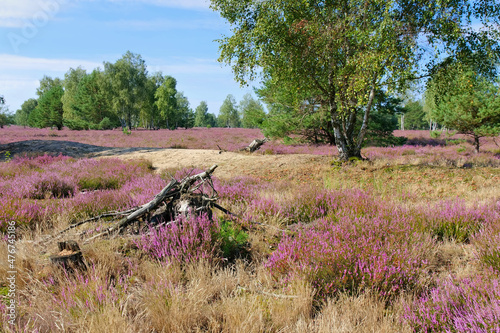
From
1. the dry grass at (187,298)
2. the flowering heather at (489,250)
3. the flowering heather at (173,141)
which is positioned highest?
the flowering heather at (173,141)

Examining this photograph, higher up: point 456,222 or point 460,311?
point 456,222

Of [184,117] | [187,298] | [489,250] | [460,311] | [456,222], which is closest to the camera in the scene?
[460,311]

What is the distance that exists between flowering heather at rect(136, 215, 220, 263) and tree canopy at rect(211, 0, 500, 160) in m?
7.12

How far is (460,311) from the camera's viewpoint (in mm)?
1988

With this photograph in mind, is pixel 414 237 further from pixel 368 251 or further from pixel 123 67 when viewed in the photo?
pixel 123 67

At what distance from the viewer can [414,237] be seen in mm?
3297

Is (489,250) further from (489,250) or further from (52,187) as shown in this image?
(52,187)

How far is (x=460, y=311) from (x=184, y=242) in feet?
7.84

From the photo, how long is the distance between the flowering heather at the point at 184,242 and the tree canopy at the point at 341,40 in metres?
7.12

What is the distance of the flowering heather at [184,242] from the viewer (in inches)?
115

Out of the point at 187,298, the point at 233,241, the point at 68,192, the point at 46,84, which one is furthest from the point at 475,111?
the point at 46,84

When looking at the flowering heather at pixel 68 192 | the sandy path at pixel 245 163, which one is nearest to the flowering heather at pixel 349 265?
the flowering heather at pixel 68 192

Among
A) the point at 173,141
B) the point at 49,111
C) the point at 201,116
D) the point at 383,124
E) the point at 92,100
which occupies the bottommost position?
the point at 173,141

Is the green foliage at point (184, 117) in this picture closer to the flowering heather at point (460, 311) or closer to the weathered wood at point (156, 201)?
the weathered wood at point (156, 201)
